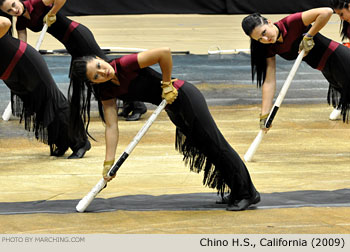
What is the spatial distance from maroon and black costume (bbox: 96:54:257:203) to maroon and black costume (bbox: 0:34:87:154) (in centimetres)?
112

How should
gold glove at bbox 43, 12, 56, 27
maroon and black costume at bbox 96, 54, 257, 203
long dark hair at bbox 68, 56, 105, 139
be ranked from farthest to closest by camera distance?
gold glove at bbox 43, 12, 56, 27 < maroon and black costume at bbox 96, 54, 257, 203 < long dark hair at bbox 68, 56, 105, 139

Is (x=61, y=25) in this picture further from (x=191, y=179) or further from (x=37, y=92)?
(x=191, y=179)

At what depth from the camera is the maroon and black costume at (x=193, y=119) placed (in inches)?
140

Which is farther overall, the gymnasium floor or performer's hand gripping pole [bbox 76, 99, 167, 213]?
performer's hand gripping pole [bbox 76, 99, 167, 213]

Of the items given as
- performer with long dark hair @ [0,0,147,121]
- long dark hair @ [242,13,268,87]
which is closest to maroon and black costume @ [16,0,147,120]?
performer with long dark hair @ [0,0,147,121]

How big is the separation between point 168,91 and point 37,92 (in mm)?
1405

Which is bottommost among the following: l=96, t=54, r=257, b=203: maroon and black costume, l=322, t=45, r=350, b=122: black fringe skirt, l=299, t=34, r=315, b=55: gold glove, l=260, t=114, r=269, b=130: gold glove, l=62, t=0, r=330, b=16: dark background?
l=62, t=0, r=330, b=16: dark background

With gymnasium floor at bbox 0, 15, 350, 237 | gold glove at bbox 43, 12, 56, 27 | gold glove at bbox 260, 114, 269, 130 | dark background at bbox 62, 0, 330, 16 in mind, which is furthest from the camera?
dark background at bbox 62, 0, 330, 16

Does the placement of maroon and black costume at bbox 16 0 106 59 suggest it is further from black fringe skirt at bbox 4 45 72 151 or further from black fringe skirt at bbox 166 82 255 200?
black fringe skirt at bbox 166 82 255 200

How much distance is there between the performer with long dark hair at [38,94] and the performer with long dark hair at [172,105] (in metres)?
0.84

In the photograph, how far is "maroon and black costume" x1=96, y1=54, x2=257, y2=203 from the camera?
3.57 m

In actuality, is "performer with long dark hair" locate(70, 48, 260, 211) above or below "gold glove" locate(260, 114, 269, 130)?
above

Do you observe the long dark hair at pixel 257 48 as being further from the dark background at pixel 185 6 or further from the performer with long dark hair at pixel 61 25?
the dark background at pixel 185 6

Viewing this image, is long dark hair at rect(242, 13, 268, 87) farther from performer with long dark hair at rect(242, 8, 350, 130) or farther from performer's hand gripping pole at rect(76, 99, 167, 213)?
performer's hand gripping pole at rect(76, 99, 167, 213)
